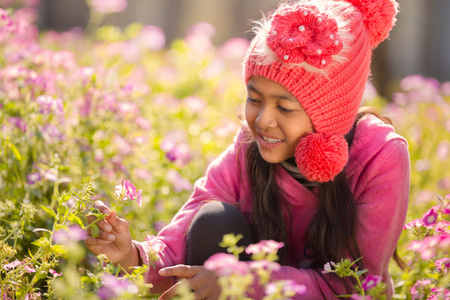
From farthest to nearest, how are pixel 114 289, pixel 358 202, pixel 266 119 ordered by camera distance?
pixel 358 202 < pixel 266 119 < pixel 114 289

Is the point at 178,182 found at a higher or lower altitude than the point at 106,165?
lower

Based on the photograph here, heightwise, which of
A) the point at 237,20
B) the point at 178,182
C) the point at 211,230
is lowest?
the point at 237,20

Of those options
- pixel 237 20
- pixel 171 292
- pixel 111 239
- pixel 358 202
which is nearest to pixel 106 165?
pixel 111 239

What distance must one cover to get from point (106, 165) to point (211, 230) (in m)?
0.84

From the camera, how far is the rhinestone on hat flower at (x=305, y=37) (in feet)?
5.67

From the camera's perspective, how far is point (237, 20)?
13.4 meters

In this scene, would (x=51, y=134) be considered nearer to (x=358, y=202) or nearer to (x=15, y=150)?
(x=15, y=150)

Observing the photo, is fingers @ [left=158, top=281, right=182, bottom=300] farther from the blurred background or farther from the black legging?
Answer: the blurred background

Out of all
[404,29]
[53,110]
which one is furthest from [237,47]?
[404,29]

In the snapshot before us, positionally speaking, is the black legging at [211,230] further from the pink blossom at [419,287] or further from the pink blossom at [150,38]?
the pink blossom at [150,38]

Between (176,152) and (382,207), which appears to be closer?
(382,207)

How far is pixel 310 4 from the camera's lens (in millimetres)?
1840

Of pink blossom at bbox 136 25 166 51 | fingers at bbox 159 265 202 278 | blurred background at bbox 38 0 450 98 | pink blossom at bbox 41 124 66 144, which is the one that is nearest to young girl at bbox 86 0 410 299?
fingers at bbox 159 265 202 278

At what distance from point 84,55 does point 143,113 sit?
6.37ft
